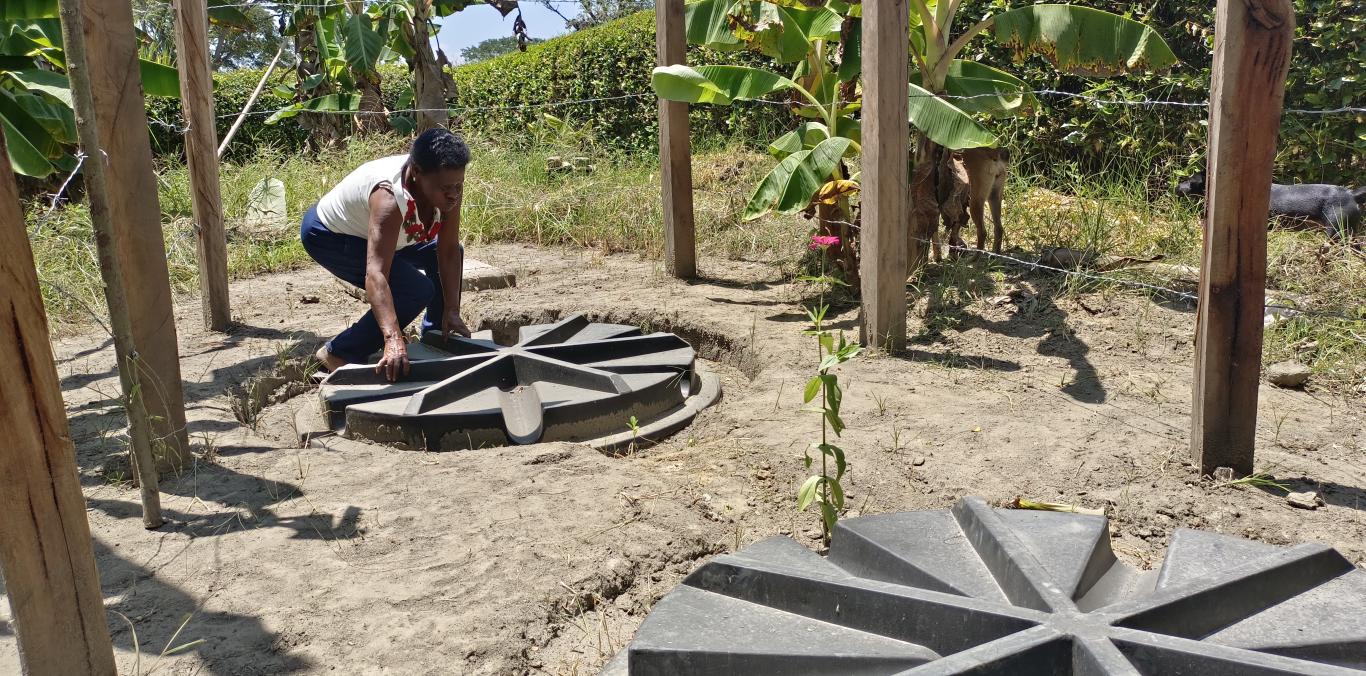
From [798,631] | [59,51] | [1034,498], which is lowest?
[1034,498]

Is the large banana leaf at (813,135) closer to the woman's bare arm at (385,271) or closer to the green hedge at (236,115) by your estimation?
the woman's bare arm at (385,271)

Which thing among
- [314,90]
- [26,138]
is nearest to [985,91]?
[26,138]

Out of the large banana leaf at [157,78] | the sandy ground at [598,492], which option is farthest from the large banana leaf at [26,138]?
the sandy ground at [598,492]

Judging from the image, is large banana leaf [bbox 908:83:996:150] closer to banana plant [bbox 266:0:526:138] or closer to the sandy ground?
the sandy ground

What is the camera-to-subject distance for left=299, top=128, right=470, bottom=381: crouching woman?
14.6ft

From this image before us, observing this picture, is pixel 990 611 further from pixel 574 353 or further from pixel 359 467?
pixel 574 353

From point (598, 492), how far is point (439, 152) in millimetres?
1812

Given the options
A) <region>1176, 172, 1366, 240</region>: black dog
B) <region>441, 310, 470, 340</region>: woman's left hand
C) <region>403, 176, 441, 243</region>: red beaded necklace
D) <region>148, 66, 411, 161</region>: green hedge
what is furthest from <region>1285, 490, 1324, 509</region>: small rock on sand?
<region>148, 66, 411, 161</region>: green hedge

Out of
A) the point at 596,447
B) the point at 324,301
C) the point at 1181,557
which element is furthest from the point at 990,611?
the point at 324,301

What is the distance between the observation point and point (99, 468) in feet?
12.0

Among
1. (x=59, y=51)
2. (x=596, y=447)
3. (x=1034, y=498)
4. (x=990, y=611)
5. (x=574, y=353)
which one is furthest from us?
(x=59, y=51)

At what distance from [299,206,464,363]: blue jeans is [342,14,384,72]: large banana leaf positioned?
456 centimetres

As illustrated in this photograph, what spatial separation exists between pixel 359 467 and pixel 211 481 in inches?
19.6

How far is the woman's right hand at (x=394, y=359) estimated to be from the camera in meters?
4.51
